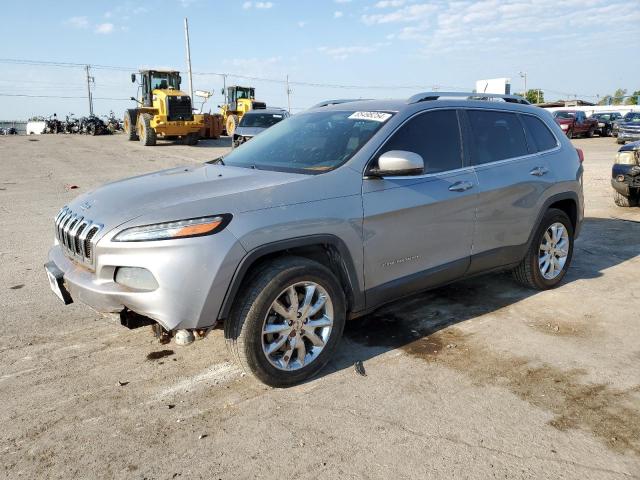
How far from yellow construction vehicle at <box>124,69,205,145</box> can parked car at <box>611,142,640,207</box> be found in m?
18.5

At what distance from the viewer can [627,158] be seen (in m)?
8.82

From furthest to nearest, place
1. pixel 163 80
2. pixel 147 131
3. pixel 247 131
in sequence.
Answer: pixel 163 80, pixel 147 131, pixel 247 131

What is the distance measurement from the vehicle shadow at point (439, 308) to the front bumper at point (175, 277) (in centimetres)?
103

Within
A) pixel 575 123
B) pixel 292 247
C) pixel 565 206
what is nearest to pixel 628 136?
pixel 575 123

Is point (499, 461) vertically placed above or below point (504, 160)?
below

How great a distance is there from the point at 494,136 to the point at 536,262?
1.27 m

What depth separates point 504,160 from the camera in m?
4.52

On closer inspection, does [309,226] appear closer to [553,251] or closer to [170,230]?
[170,230]

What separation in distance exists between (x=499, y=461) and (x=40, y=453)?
2.26m

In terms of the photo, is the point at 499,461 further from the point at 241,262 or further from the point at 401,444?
the point at 241,262

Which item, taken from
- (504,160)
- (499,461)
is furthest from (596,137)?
(499,461)

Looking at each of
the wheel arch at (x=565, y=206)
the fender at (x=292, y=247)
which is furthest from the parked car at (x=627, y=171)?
the fender at (x=292, y=247)

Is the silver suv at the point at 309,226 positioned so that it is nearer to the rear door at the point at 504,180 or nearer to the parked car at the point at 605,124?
the rear door at the point at 504,180

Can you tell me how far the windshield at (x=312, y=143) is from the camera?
365 cm
